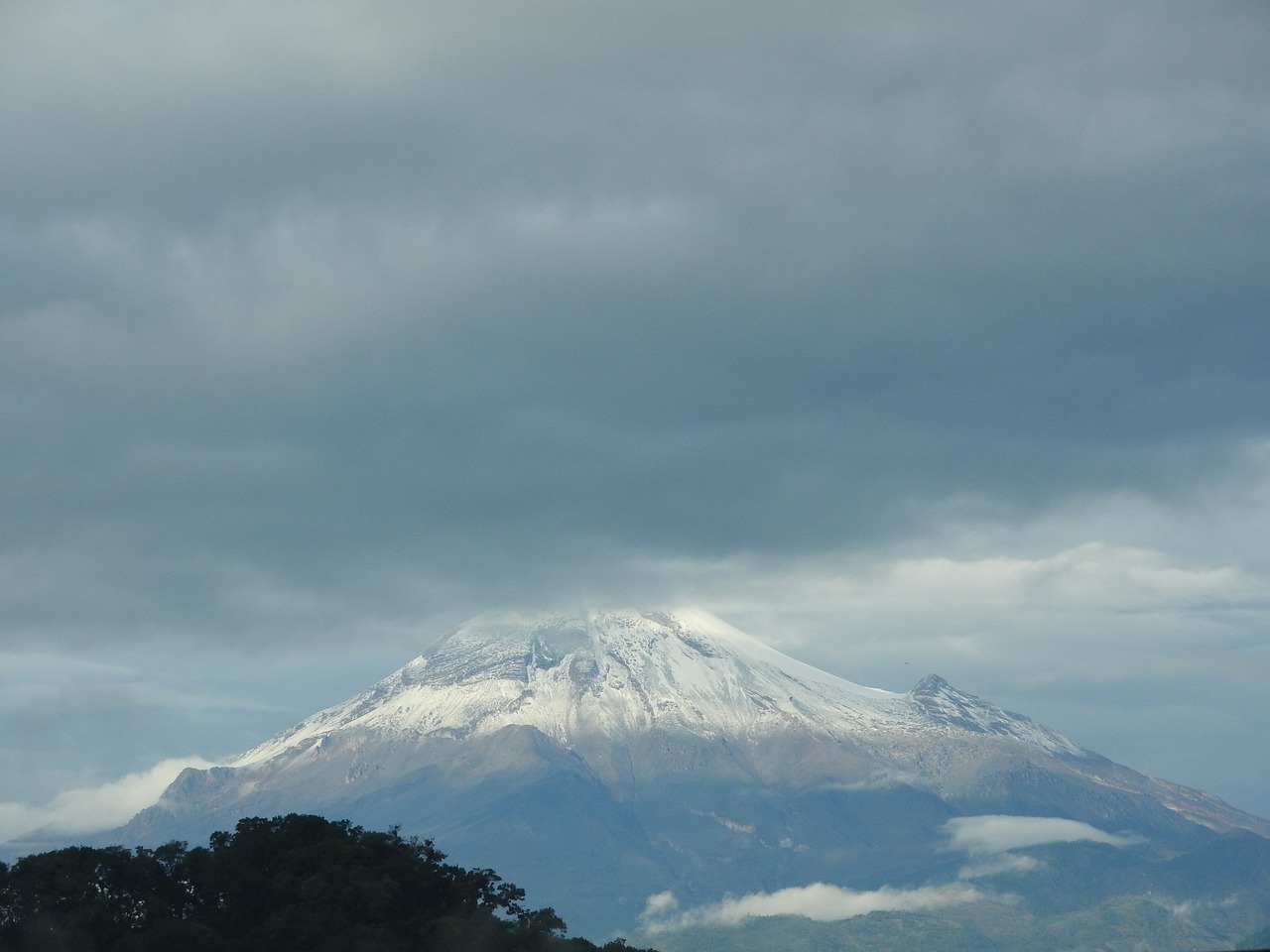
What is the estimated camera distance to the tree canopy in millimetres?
81938

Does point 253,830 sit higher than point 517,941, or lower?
higher

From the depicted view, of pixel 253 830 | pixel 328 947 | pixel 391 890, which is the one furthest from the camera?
pixel 253 830

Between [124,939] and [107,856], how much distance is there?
922 centimetres

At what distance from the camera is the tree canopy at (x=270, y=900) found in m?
81.9

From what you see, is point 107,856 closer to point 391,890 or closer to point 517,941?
point 391,890

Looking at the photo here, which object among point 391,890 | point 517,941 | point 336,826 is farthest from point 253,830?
point 517,941

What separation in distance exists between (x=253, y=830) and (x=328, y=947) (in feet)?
59.1

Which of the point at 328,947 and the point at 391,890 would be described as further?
the point at 391,890

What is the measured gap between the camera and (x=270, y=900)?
88.9 metres

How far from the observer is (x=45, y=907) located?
84812 mm

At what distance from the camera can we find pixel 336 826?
9962 cm

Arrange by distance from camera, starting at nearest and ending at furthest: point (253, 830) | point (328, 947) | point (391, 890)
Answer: point (328, 947) → point (391, 890) → point (253, 830)

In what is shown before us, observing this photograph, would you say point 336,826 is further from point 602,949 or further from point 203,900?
point 602,949

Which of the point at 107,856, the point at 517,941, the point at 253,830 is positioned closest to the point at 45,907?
the point at 107,856
